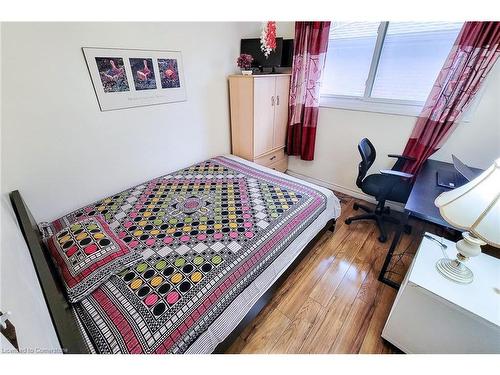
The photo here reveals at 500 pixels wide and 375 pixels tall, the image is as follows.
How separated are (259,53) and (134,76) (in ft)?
4.65

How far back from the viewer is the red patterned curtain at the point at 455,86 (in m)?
1.61

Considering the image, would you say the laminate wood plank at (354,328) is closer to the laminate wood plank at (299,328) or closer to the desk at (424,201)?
the laminate wood plank at (299,328)

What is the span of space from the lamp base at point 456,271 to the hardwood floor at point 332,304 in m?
0.59

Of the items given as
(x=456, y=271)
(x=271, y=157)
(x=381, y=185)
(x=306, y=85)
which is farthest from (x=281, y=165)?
(x=456, y=271)

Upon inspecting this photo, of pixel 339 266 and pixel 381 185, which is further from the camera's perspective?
pixel 381 185

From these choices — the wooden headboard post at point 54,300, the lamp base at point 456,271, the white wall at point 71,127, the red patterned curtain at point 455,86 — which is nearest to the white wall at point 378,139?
the red patterned curtain at point 455,86

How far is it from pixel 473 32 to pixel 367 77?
2.67 feet

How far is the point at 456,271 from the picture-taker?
3.57 feet

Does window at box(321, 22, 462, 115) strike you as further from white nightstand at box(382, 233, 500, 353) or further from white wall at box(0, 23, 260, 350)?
white nightstand at box(382, 233, 500, 353)

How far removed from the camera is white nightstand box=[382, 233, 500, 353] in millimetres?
944

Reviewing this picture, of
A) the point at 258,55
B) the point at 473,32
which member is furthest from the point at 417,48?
the point at 258,55

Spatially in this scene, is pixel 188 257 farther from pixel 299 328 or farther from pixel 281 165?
pixel 281 165

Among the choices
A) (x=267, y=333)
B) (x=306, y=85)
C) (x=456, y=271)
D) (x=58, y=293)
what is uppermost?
(x=306, y=85)
